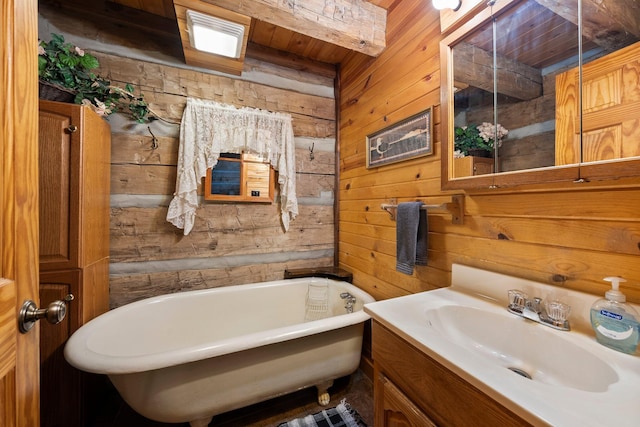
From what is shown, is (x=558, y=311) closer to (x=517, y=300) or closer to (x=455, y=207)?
(x=517, y=300)

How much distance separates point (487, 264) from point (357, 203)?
3.57 feet

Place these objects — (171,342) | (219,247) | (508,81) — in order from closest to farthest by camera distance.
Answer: (508,81) → (171,342) → (219,247)

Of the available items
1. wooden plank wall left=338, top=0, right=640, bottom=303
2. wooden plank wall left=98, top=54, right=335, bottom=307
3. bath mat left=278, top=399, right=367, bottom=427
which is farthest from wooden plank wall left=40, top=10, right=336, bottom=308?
bath mat left=278, top=399, right=367, bottom=427

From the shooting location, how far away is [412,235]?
129 centimetres

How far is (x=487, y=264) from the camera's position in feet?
3.46

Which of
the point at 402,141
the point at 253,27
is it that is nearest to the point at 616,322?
the point at 402,141

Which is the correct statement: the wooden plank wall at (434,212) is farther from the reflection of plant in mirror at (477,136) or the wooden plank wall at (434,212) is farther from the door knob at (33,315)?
the door knob at (33,315)

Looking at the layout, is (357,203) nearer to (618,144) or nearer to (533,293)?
(533,293)

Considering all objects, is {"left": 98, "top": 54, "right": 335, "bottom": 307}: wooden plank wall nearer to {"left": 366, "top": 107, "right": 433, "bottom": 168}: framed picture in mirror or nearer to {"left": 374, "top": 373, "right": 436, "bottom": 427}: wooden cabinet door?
{"left": 366, "top": 107, "right": 433, "bottom": 168}: framed picture in mirror

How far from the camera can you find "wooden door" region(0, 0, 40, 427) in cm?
49

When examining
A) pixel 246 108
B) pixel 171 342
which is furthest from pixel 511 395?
pixel 246 108

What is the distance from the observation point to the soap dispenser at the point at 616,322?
625 mm

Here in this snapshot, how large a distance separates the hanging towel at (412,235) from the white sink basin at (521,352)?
0.70ft

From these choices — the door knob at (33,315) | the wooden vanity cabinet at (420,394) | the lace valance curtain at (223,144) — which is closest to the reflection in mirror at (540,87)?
the wooden vanity cabinet at (420,394)
